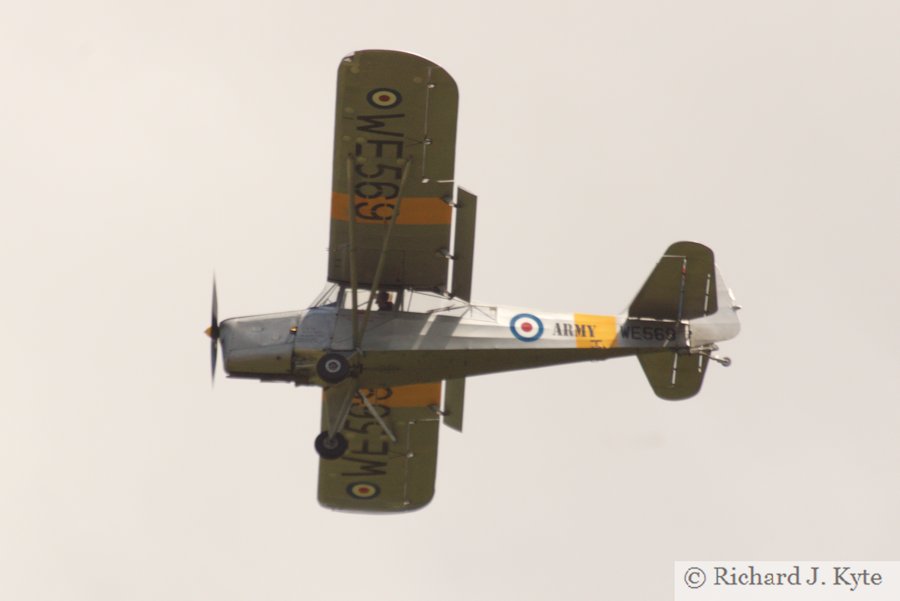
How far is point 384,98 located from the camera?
45.7 feet

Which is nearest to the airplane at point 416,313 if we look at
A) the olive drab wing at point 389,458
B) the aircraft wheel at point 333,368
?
the aircraft wheel at point 333,368

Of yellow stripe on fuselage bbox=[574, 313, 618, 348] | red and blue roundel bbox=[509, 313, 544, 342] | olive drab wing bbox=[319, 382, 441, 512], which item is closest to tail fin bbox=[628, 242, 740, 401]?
yellow stripe on fuselage bbox=[574, 313, 618, 348]

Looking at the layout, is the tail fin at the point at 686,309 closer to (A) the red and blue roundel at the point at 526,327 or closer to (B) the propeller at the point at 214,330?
(A) the red and blue roundel at the point at 526,327

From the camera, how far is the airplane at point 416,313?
14523 millimetres

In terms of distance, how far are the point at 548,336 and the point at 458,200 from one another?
1710 mm

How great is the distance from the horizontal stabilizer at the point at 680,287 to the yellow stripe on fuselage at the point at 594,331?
289 millimetres

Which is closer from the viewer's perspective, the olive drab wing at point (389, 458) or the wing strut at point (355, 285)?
the wing strut at point (355, 285)

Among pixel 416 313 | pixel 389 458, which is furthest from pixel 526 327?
pixel 389 458

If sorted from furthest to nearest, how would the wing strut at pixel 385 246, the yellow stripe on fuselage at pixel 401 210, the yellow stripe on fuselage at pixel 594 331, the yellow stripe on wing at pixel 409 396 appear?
the yellow stripe on wing at pixel 409 396, the yellow stripe on fuselage at pixel 594 331, the yellow stripe on fuselage at pixel 401 210, the wing strut at pixel 385 246

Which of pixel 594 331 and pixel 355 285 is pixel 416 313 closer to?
pixel 355 285

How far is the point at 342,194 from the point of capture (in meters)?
15.0

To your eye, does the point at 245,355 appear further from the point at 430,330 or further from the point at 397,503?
the point at 397,503

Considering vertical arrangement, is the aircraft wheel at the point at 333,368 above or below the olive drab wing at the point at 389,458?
above

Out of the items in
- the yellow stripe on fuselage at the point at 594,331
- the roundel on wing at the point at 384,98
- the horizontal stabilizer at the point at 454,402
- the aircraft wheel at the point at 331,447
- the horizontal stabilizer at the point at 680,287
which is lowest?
the aircraft wheel at the point at 331,447
